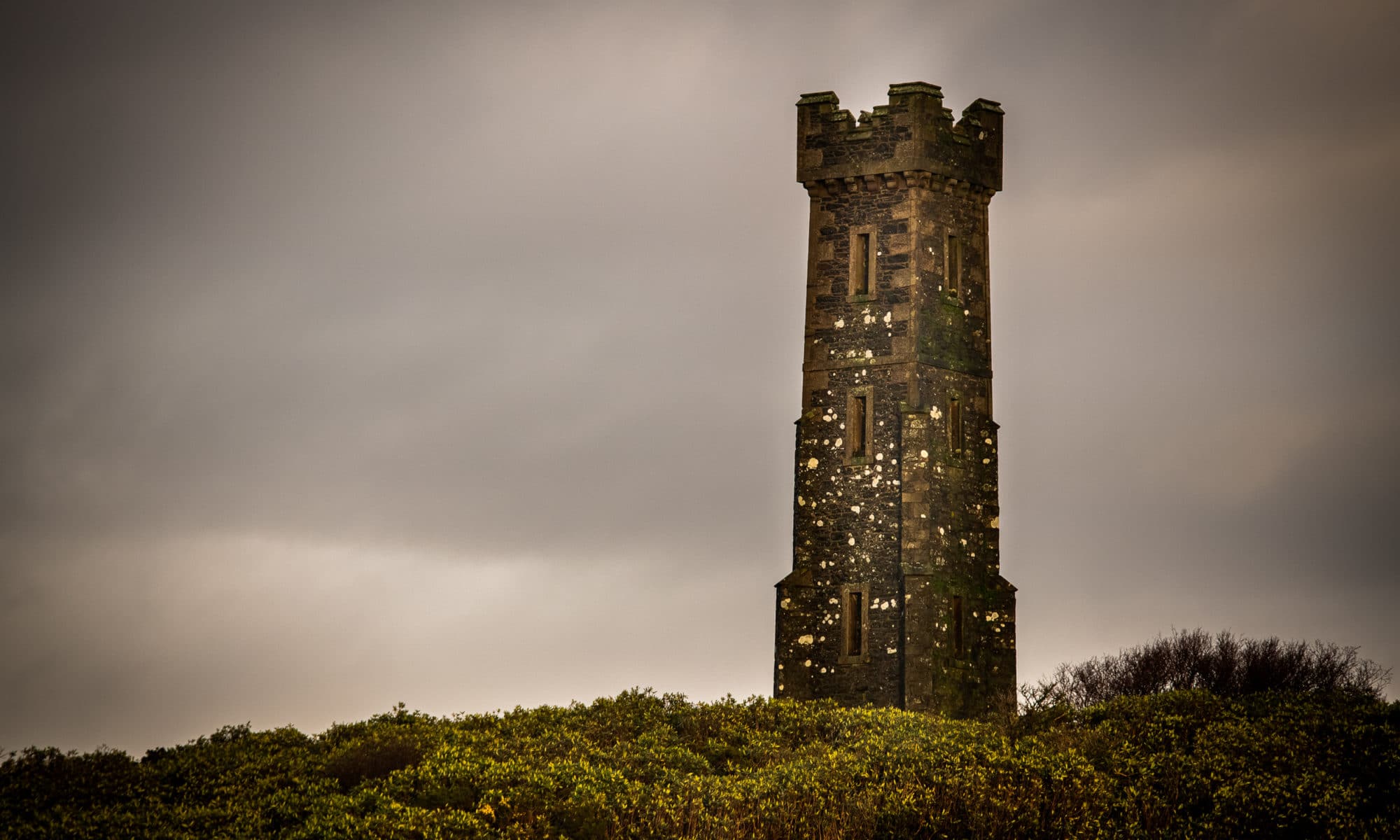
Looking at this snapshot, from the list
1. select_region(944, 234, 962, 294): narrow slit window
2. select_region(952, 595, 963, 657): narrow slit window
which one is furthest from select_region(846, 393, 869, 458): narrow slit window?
select_region(952, 595, 963, 657): narrow slit window

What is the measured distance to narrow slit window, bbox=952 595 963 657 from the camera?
3791 centimetres

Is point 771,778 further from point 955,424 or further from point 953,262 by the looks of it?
point 953,262

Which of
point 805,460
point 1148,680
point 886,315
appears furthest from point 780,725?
point 1148,680

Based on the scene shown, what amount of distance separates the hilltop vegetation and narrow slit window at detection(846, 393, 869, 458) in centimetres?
673

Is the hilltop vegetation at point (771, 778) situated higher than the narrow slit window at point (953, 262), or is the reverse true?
the narrow slit window at point (953, 262)

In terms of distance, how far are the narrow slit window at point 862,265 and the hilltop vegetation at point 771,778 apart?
10261mm

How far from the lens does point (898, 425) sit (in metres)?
38.5

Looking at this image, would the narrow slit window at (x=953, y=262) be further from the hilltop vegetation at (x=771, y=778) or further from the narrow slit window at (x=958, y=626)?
the hilltop vegetation at (x=771, y=778)

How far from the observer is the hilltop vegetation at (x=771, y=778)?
87.7ft

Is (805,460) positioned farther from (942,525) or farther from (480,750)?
(480,750)

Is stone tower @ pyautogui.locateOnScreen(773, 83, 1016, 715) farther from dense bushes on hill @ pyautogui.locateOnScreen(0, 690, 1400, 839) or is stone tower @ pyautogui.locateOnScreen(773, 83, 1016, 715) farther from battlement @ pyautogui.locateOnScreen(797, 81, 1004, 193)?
dense bushes on hill @ pyautogui.locateOnScreen(0, 690, 1400, 839)

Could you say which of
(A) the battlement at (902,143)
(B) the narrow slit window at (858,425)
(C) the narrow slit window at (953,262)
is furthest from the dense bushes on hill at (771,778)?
(A) the battlement at (902,143)

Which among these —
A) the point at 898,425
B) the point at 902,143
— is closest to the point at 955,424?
the point at 898,425

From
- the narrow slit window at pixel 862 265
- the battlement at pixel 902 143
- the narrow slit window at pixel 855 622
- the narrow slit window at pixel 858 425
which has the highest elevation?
the battlement at pixel 902 143
